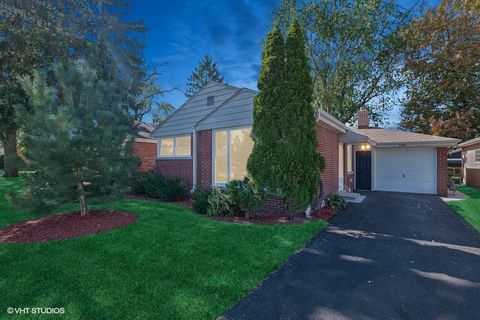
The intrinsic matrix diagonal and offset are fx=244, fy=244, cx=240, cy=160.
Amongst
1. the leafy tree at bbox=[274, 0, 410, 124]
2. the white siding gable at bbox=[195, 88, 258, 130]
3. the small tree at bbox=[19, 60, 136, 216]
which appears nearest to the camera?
the small tree at bbox=[19, 60, 136, 216]

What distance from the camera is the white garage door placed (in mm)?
12438

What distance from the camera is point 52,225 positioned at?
18.0ft

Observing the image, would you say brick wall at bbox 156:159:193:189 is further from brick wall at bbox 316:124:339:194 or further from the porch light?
the porch light

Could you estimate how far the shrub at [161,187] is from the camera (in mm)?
9422

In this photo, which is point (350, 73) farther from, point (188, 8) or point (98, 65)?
point (98, 65)

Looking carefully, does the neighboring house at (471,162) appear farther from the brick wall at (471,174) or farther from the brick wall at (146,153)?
the brick wall at (146,153)

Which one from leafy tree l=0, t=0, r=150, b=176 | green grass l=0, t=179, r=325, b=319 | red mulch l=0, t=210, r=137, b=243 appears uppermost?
leafy tree l=0, t=0, r=150, b=176

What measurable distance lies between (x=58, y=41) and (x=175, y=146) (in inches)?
308

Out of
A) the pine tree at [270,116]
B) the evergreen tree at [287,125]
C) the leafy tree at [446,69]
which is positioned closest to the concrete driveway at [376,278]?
the evergreen tree at [287,125]

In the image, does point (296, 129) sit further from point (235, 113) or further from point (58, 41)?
point (58, 41)

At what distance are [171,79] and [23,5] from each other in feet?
39.7

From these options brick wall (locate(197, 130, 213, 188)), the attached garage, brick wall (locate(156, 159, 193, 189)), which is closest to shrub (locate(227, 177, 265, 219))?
brick wall (locate(197, 130, 213, 188))

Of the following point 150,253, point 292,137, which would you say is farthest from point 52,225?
point 292,137

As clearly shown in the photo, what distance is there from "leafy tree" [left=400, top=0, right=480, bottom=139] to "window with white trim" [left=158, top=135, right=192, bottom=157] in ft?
62.9
